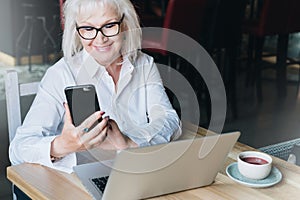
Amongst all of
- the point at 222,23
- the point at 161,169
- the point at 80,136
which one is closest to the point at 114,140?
the point at 80,136

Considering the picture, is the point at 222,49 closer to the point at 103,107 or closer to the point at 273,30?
the point at 273,30

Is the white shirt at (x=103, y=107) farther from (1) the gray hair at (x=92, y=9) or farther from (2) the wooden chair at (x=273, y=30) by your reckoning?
(2) the wooden chair at (x=273, y=30)

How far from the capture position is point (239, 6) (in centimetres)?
360

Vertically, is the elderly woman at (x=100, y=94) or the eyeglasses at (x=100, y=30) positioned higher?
the eyeglasses at (x=100, y=30)

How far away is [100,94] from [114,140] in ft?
→ 1.12

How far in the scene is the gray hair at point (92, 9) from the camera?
1744mm

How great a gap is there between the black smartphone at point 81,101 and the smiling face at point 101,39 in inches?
13.6

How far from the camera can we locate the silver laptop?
122 cm

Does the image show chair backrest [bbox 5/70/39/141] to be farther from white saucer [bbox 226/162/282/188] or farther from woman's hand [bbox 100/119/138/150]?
white saucer [bbox 226/162/282/188]

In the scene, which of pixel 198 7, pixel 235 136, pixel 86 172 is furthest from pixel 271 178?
pixel 198 7

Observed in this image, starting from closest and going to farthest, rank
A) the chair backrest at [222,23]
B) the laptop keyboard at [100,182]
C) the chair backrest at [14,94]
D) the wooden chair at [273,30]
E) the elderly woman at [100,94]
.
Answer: the laptop keyboard at [100,182] → the elderly woman at [100,94] → the chair backrest at [14,94] → the chair backrest at [222,23] → the wooden chair at [273,30]

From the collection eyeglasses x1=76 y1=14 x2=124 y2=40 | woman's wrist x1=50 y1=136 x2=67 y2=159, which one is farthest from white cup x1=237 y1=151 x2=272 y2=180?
eyeglasses x1=76 y1=14 x2=124 y2=40

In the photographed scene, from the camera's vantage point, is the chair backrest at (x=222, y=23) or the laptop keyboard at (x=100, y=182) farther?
the chair backrest at (x=222, y=23)

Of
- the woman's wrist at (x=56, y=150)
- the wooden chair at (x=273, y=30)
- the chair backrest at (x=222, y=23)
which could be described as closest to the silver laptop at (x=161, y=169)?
the woman's wrist at (x=56, y=150)
